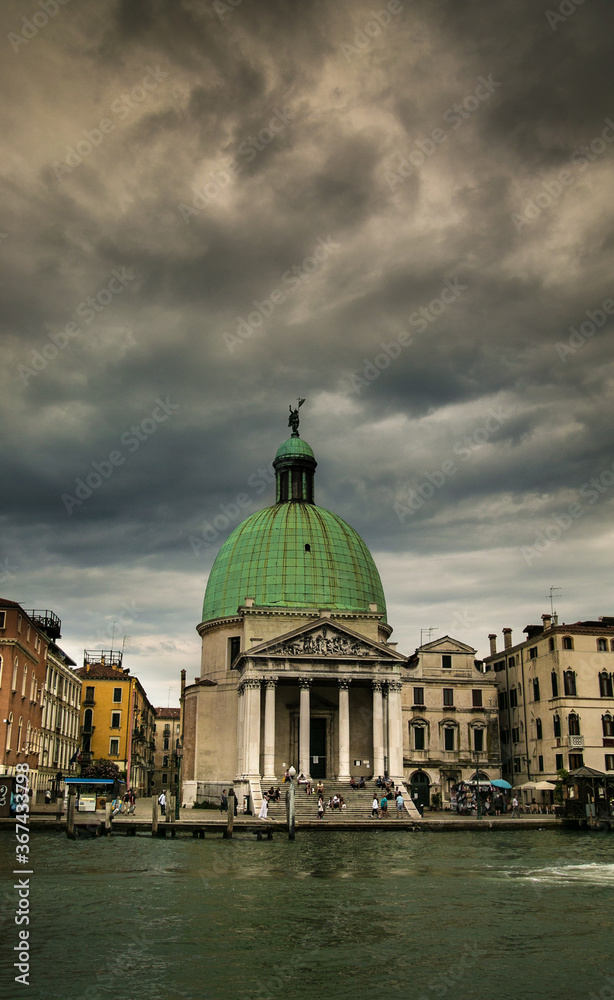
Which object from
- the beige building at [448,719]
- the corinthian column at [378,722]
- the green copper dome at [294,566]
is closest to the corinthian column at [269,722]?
the corinthian column at [378,722]

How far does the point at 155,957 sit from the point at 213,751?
2005 inches

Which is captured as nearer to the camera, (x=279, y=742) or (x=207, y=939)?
(x=207, y=939)

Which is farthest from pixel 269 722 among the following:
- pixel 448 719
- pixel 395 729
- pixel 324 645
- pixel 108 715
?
pixel 108 715

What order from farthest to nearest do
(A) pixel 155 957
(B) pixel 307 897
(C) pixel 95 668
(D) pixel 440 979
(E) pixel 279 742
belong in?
(C) pixel 95 668, (E) pixel 279 742, (B) pixel 307 897, (A) pixel 155 957, (D) pixel 440 979

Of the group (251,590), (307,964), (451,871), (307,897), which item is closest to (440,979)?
(307,964)

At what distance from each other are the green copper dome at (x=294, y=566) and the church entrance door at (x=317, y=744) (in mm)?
7863

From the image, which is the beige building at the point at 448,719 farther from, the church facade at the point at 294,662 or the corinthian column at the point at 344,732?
the corinthian column at the point at 344,732

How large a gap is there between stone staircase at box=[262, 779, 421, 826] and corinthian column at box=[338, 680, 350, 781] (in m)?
0.91

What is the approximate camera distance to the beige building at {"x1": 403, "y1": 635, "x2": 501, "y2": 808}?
6488cm

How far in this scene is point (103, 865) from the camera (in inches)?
1100

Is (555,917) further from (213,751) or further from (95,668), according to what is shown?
(95,668)

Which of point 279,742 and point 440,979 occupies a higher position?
point 279,742

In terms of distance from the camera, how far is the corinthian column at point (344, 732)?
55.7 m

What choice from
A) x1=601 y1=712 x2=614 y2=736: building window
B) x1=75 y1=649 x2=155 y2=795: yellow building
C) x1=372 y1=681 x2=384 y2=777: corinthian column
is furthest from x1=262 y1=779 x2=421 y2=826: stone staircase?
x1=75 y1=649 x2=155 y2=795: yellow building
